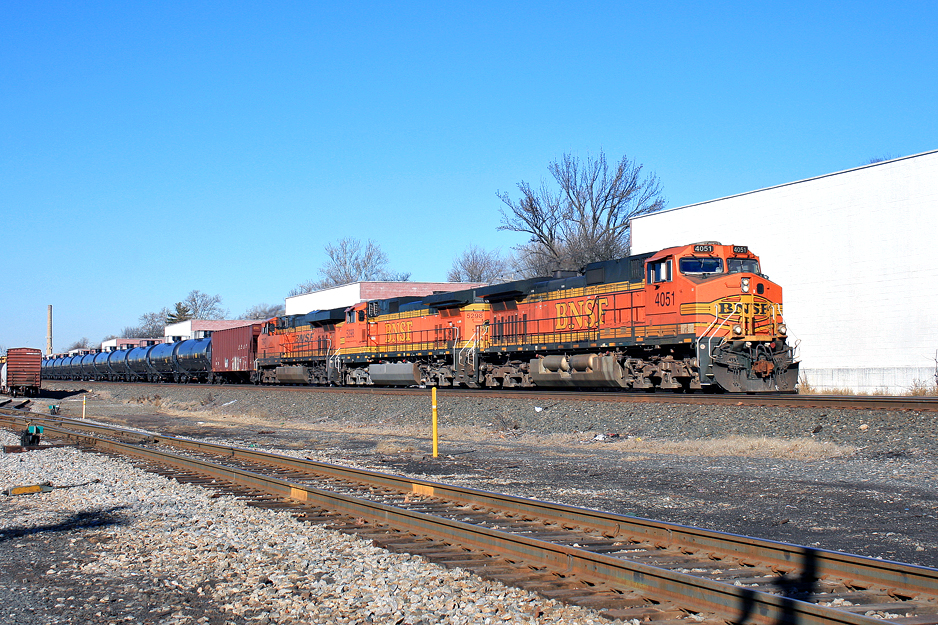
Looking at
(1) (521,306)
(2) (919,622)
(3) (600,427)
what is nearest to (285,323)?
(1) (521,306)

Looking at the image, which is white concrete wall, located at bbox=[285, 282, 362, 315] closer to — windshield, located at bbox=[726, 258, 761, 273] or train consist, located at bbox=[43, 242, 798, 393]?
train consist, located at bbox=[43, 242, 798, 393]

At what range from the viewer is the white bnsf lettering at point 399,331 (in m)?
29.0

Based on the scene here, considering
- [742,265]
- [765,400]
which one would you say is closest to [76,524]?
[765,400]

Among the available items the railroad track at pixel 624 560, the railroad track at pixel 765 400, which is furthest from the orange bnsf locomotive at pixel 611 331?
the railroad track at pixel 624 560

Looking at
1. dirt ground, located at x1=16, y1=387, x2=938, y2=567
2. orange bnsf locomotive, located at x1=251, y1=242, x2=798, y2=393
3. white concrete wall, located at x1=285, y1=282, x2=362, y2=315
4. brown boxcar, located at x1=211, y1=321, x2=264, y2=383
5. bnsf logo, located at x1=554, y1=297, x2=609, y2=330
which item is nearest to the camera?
dirt ground, located at x1=16, y1=387, x2=938, y2=567

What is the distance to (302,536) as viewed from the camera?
6703 mm

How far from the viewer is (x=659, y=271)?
18.3m

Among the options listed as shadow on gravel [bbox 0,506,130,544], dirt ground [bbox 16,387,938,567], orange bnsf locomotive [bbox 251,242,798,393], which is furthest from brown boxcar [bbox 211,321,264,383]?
shadow on gravel [bbox 0,506,130,544]

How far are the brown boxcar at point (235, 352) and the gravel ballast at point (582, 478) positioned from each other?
21.1 m

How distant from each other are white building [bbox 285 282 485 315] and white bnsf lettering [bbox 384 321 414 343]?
24.8 m

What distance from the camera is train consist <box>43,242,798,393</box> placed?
17.2 m

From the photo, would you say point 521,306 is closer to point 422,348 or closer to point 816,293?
point 422,348

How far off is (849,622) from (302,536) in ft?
14.6

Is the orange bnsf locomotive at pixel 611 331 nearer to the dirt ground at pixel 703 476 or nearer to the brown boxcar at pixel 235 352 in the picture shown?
the dirt ground at pixel 703 476
